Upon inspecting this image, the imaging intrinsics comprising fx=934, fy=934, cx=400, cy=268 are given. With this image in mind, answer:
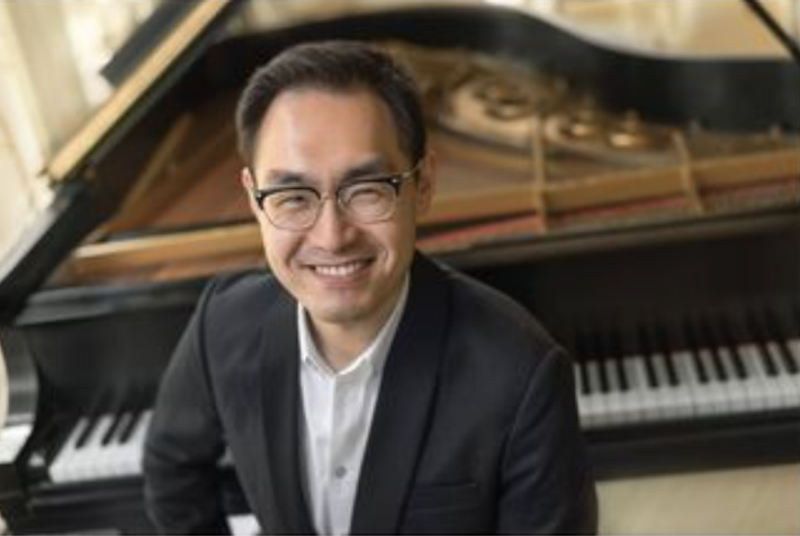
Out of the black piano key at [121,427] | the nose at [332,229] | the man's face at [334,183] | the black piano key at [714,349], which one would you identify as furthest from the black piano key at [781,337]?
the black piano key at [121,427]

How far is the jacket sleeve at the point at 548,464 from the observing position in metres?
1.48

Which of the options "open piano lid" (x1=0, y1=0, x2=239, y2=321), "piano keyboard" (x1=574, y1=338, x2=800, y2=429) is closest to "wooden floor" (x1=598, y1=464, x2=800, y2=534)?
"piano keyboard" (x1=574, y1=338, x2=800, y2=429)

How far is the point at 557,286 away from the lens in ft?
6.98

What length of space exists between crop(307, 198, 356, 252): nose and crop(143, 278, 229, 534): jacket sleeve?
1.55ft

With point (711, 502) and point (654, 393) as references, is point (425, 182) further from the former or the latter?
point (711, 502)

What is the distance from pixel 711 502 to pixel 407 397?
48.2 inches

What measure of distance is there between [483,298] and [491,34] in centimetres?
186

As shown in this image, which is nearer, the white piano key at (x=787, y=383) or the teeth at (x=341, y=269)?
the teeth at (x=341, y=269)

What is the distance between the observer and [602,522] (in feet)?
7.95

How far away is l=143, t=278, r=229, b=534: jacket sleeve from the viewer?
1.74m

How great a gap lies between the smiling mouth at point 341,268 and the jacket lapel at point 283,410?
0.29 m

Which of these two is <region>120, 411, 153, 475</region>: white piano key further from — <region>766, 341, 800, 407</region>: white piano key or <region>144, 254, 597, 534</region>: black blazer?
<region>766, 341, 800, 407</region>: white piano key

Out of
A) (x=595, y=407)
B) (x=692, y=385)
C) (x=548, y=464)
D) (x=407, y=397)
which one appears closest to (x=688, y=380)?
(x=692, y=385)

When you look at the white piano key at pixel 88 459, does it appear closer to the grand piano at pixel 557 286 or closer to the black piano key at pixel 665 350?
the grand piano at pixel 557 286
